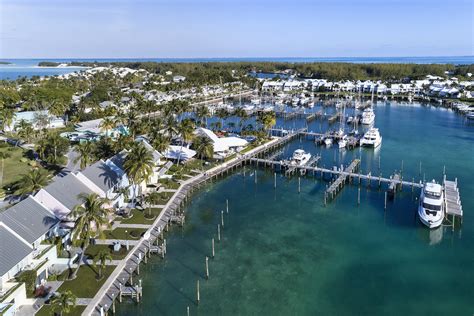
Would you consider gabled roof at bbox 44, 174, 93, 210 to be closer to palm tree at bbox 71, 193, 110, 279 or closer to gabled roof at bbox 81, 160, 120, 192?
gabled roof at bbox 81, 160, 120, 192

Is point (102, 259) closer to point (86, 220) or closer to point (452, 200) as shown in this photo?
point (86, 220)

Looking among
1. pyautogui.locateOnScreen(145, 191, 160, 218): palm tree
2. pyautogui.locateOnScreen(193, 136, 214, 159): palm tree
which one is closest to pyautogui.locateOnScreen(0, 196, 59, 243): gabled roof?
pyautogui.locateOnScreen(145, 191, 160, 218): palm tree

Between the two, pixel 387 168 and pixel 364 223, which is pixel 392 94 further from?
pixel 364 223

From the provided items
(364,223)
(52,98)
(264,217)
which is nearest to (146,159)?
(264,217)

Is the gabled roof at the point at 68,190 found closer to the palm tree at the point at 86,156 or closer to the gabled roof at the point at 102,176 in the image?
the gabled roof at the point at 102,176

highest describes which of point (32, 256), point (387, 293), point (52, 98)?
point (52, 98)

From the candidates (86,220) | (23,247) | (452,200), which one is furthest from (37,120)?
(452,200)

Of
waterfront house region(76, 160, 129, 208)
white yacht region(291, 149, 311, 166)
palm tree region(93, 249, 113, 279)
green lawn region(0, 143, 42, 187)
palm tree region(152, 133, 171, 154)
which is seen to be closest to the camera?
palm tree region(93, 249, 113, 279)
